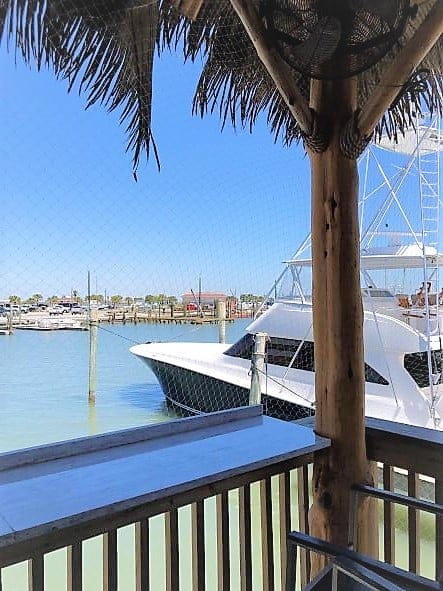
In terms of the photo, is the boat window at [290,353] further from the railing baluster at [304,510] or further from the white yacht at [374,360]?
the railing baluster at [304,510]

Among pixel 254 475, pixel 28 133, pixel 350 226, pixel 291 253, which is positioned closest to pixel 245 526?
pixel 254 475

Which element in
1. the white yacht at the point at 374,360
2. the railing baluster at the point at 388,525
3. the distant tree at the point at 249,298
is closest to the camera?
the railing baluster at the point at 388,525

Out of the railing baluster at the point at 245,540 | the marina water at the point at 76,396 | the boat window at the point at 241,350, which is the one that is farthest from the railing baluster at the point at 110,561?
the boat window at the point at 241,350

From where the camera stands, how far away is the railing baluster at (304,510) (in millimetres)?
1529

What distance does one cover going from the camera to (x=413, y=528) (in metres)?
1.52

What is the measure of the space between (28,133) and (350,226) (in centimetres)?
110

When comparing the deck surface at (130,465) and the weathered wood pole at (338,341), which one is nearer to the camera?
the deck surface at (130,465)

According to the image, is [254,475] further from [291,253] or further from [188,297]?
[291,253]

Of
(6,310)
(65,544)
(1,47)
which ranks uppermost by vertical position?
(1,47)

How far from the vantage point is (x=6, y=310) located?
1.51m

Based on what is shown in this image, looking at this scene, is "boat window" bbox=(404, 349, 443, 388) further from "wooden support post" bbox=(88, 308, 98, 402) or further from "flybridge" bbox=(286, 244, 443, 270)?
"wooden support post" bbox=(88, 308, 98, 402)

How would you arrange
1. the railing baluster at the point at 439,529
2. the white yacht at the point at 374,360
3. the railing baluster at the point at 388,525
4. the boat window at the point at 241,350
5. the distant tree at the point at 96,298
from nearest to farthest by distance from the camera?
the railing baluster at the point at 439,529
the railing baluster at the point at 388,525
the distant tree at the point at 96,298
the white yacht at the point at 374,360
the boat window at the point at 241,350

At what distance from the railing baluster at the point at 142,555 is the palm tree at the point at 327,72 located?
57 cm

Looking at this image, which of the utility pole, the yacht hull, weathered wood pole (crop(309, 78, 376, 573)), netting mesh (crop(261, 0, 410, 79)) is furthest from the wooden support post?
netting mesh (crop(261, 0, 410, 79))
